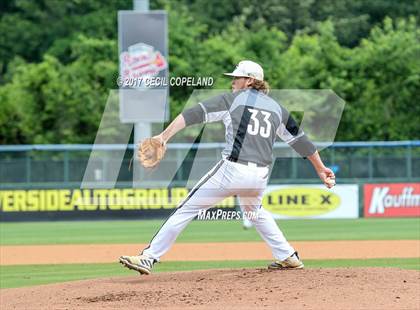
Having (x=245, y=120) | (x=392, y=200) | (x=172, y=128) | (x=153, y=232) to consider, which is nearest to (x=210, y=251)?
(x=153, y=232)

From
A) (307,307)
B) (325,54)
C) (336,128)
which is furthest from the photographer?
(325,54)

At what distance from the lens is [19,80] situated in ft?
121

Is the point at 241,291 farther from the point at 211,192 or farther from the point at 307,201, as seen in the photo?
the point at 307,201

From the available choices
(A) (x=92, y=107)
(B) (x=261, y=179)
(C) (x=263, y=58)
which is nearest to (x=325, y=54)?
(C) (x=263, y=58)

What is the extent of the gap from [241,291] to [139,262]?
125 centimetres

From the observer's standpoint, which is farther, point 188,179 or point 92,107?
point 92,107

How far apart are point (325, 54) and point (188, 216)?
1095 inches

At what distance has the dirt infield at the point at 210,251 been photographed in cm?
1580

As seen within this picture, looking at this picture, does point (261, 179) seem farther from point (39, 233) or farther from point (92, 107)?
point (92, 107)

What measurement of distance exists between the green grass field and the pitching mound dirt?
3029mm

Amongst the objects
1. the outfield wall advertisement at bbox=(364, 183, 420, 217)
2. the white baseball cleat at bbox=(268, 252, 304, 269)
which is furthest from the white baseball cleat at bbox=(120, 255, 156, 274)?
the outfield wall advertisement at bbox=(364, 183, 420, 217)

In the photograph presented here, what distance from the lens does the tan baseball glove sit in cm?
924

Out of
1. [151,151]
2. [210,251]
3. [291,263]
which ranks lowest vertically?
[210,251]

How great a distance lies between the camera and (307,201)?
26.0m
